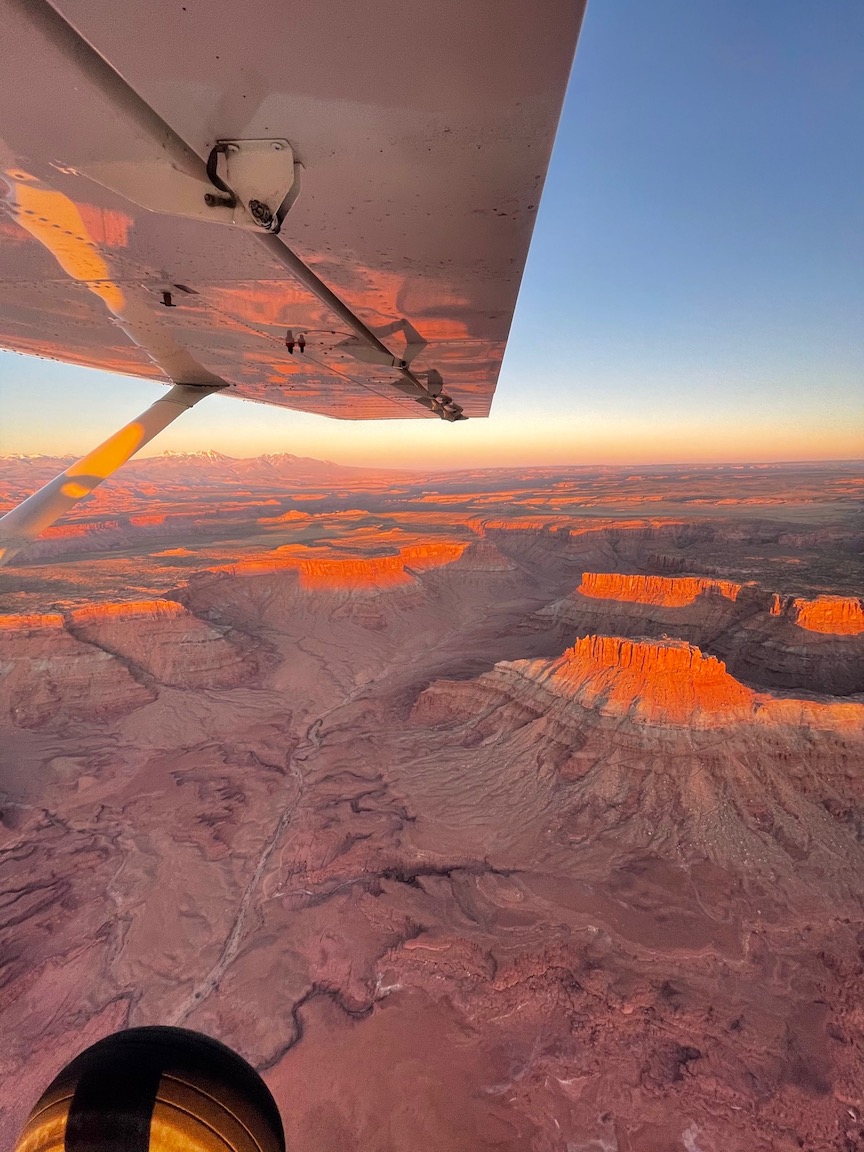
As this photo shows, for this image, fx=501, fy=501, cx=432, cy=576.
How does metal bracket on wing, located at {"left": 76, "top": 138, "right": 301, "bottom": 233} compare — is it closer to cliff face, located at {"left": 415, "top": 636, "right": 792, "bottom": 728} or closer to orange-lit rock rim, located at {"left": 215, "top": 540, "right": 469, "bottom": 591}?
cliff face, located at {"left": 415, "top": 636, "right": 792, "bottom": 728}

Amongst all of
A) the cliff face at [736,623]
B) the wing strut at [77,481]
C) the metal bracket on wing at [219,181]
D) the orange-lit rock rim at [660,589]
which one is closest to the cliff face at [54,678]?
the cliff face at [736,623]

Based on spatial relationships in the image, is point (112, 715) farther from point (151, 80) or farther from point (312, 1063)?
point (151, 80)

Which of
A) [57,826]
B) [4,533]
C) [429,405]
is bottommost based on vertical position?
[57,826]

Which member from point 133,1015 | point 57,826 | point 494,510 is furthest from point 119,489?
point 133,1015

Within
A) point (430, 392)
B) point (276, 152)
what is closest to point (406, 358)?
point (430, 392)

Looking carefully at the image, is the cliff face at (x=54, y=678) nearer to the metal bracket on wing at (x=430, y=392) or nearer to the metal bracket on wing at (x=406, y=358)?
the metal bracket on wing at (x=430, y=392)

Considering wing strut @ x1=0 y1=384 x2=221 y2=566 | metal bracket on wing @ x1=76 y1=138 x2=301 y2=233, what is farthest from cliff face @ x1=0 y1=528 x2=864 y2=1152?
metal bracket on wing @ x1=76 y1=138 x2=301 y2=233

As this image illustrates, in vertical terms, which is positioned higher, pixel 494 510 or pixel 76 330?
pixel 76 330
